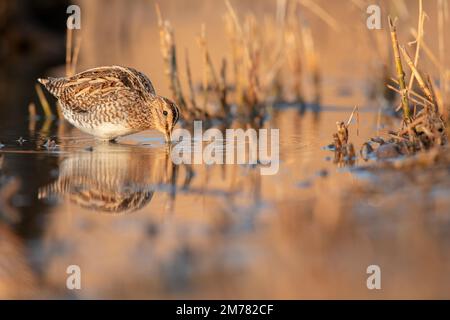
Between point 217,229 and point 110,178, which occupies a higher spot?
point 110,178

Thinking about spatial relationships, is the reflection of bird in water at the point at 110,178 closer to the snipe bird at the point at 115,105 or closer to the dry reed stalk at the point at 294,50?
the snipe bird at the point at 115,105

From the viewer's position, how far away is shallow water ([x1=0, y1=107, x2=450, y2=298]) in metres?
4.41

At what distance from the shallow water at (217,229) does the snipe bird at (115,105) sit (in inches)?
39.1

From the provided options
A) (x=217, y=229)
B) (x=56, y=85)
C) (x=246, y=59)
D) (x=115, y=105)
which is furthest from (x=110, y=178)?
(x=246, y=59)

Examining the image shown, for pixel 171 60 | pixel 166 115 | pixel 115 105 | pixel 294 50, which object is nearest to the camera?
pixel 166 115

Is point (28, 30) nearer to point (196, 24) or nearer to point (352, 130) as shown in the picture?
point (196, 24)

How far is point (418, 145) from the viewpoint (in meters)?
7.16

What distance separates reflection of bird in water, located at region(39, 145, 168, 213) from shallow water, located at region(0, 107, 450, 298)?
0.02 meters

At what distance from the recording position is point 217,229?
17.3 feet

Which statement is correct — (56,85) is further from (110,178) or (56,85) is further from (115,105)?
(110,178)

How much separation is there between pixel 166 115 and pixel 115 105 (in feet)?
1.84

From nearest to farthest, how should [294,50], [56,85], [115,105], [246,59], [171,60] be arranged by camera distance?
1. [115,105]
2. [56,85]
3. [171,60]
4. [246,59]
5. [294,50]

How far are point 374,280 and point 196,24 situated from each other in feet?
56.0

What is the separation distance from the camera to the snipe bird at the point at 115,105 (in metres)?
8.68
